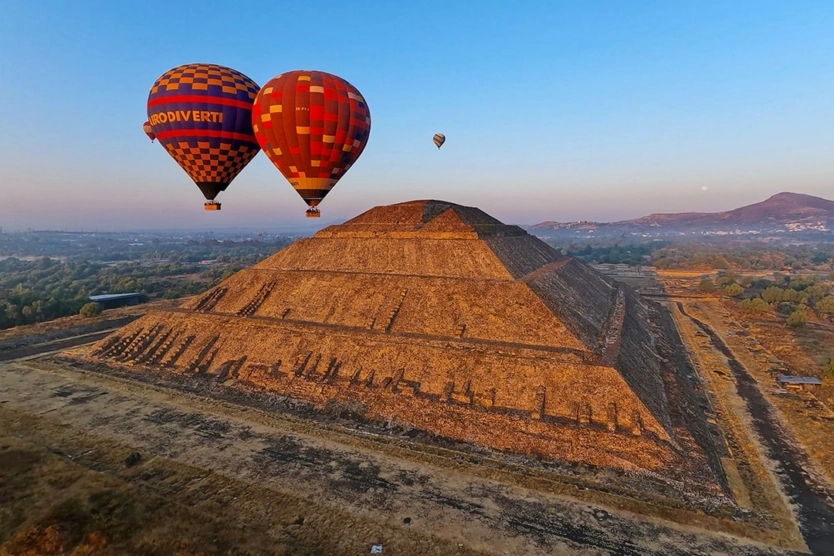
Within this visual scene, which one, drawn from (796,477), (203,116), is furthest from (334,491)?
(203,116)

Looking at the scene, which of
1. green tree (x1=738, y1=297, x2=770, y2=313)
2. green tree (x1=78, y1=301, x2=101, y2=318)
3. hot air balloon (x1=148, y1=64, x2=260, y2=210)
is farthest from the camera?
green tree (x1=78, y1=301, x2=101, y2=318)

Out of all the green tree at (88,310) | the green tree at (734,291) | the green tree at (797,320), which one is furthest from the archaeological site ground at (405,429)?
the green tree at (734,291)

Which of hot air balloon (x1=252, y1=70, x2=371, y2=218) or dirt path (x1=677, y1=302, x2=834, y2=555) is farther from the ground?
hot air balloon (x1=252, y1=70, x2=371, y2=218)

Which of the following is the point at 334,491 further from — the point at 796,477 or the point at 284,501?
the point at 796,477

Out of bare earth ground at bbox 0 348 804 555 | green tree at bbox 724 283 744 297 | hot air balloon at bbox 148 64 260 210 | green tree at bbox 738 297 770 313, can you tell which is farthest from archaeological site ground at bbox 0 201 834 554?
green tree at bbox 724 283 744 297

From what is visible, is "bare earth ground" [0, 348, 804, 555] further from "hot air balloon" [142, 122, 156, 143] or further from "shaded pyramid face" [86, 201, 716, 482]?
"hot air balloon" [142, 122, 156, 143]

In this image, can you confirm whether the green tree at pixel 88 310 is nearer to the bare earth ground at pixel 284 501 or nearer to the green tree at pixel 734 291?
the bare earth ground at pixel 284 501
